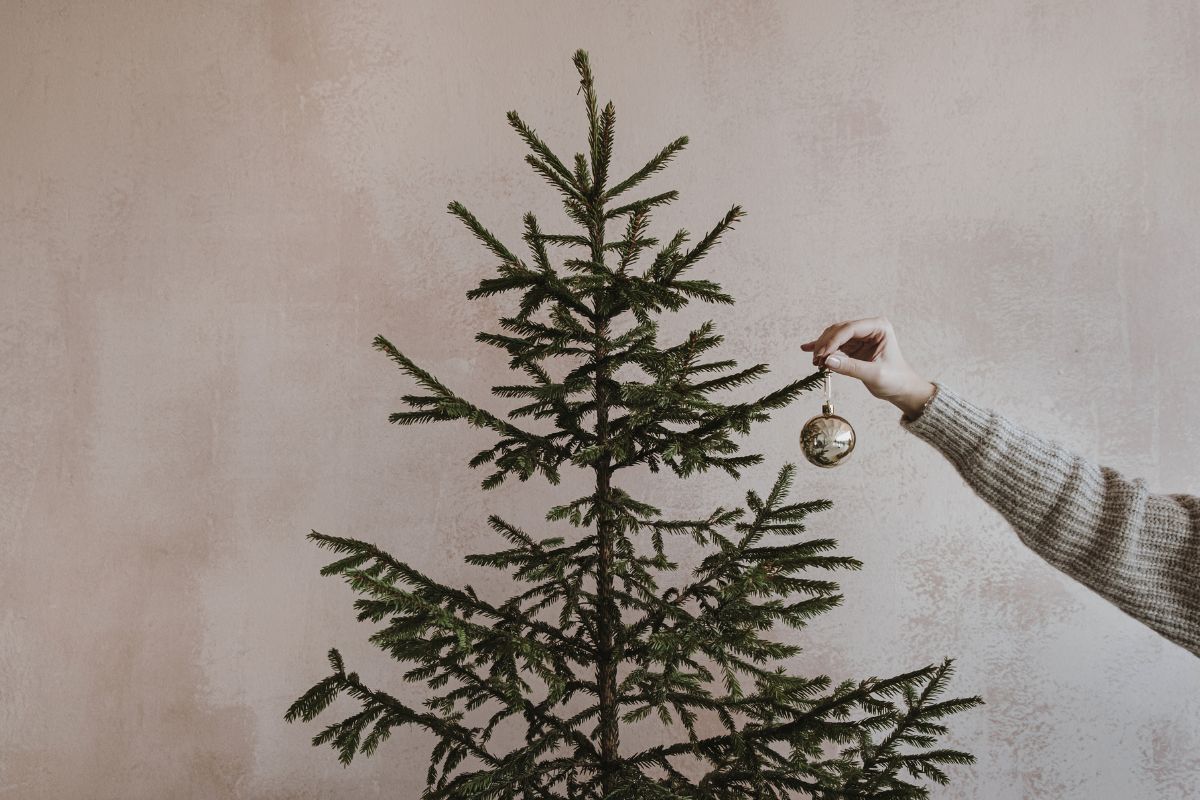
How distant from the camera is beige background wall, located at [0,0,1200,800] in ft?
5.75

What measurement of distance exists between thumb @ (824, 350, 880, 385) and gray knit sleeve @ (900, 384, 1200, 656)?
0.12 m

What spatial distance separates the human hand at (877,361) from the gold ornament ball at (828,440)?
84 mm

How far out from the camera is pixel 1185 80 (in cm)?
175

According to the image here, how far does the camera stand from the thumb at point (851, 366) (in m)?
1.18

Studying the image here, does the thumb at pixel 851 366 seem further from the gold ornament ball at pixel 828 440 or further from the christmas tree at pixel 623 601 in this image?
the christmas tree at pixel 623 601

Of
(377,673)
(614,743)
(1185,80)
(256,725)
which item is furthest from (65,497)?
(1185,80)

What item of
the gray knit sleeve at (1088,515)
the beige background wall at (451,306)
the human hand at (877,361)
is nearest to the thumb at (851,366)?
the human hand at (877,361)

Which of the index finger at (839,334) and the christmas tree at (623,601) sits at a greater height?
the index finger at (839,334)

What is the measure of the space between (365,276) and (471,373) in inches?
13.0

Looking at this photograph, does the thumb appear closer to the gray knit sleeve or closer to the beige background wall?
the gray knit sleeve

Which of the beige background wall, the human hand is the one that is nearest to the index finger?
Result: the human hand

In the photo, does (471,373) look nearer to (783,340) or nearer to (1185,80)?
(783,340)

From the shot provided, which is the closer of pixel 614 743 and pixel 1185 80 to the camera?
pixel 614 743

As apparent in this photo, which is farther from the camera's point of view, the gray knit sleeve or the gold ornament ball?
the gray knit sleeve
